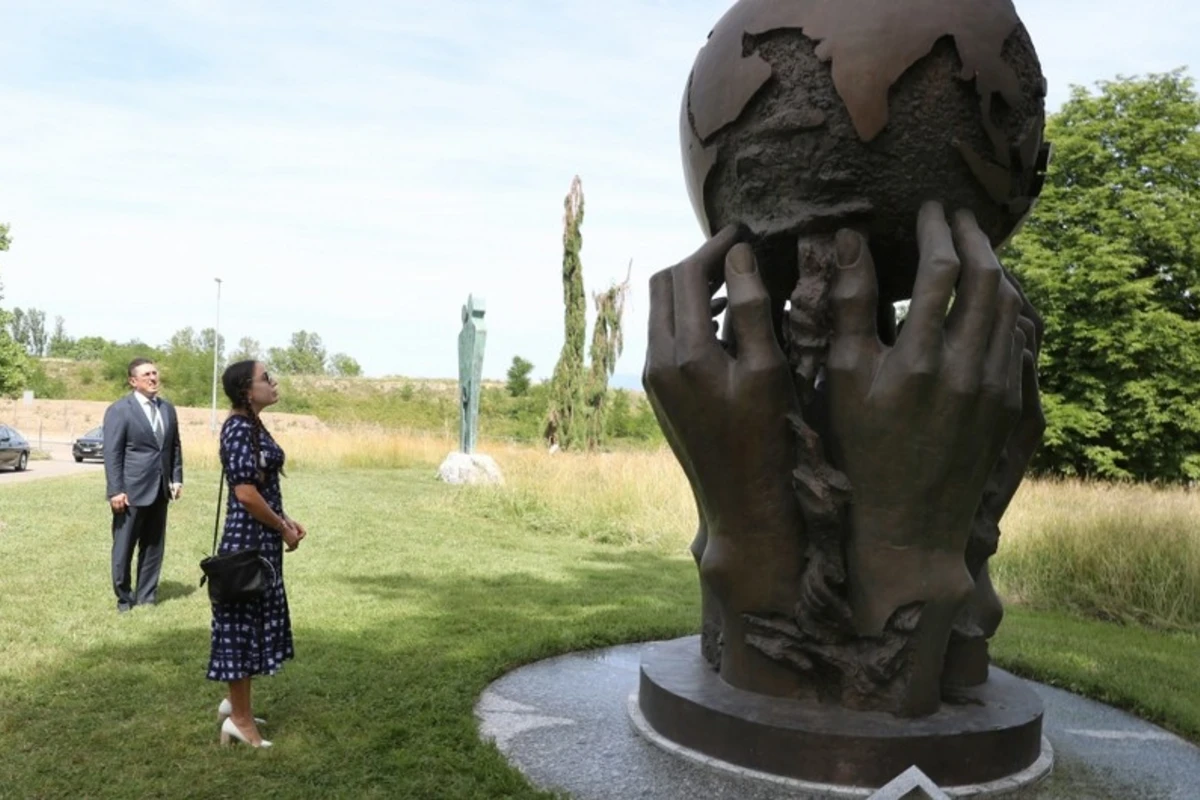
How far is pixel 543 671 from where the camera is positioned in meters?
5.68

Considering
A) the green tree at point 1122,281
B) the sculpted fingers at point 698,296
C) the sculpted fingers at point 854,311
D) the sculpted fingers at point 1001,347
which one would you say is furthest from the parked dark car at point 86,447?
the sculpted fingers at point 1001,347

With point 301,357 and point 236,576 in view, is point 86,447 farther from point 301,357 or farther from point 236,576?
point 301,357

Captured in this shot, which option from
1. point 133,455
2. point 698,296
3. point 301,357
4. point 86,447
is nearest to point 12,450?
point 86,447

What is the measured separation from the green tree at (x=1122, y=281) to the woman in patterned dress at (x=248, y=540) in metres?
19.7

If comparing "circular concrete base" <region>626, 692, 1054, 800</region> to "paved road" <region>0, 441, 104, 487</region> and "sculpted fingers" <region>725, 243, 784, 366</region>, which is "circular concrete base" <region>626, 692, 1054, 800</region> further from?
"paved road" <region>0, 441, 104, 487</region>

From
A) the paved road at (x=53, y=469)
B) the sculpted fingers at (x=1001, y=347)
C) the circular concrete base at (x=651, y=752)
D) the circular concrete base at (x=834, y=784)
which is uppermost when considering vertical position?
the sculpted fingers at (x=1001, y=347)

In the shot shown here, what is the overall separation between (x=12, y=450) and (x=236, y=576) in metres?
21.2

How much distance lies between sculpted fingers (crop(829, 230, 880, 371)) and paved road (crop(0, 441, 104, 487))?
17.2 m

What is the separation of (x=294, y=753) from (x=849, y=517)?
256cm

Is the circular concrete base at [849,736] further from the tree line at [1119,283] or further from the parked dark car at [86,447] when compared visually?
the parked dark car at [86,447]

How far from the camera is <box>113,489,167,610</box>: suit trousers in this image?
23.2ft

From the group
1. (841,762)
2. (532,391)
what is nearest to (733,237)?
(841,762)

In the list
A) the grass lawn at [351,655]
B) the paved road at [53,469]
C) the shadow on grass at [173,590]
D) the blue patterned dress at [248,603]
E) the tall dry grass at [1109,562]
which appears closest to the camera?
the grass lawn at [351,655]

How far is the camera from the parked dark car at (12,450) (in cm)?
2173
